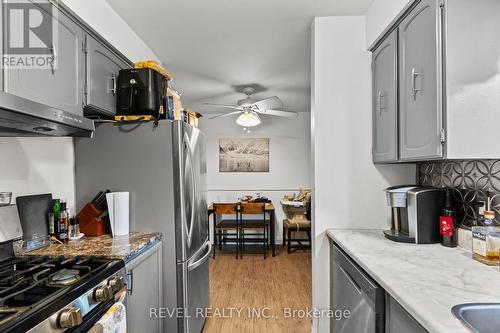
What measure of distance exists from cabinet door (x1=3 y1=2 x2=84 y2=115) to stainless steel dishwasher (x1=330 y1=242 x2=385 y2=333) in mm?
1671

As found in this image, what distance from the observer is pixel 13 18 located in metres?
1.11

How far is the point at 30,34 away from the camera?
1.20 meters

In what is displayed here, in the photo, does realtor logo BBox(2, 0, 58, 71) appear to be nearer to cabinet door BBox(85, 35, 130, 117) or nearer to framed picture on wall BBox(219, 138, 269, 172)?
cabinet door BBox(85, 35, 130, 117)

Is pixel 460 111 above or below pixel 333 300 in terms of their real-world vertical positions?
above

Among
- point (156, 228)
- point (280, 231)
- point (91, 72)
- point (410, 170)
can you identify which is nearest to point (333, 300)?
point (410, 170)

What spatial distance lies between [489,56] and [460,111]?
263 mm

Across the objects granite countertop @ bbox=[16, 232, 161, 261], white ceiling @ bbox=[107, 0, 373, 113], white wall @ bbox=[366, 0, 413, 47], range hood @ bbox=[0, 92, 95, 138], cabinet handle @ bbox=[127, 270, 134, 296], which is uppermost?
white ceiling @ bbox=[107, 0, 373, 113]

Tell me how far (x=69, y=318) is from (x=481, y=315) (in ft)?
4.23

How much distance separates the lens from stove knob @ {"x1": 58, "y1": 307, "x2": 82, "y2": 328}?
901 millimetres

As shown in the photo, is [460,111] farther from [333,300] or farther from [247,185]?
[247,185]

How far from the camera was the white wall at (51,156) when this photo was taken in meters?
1.43

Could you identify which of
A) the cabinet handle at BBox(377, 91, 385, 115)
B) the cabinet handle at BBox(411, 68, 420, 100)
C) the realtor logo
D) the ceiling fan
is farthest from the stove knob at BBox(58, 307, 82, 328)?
the ceiling fan

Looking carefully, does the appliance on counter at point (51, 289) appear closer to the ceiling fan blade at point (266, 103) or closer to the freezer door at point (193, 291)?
the freezer door at point (193, 291)

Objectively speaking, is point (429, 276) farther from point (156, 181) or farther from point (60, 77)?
point (60, 77)
